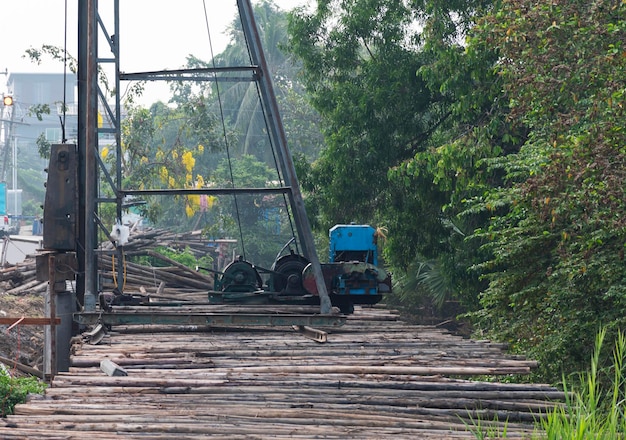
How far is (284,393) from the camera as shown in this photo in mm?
7492

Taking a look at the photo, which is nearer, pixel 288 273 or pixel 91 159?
pixel 91 159

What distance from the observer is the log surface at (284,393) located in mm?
6328

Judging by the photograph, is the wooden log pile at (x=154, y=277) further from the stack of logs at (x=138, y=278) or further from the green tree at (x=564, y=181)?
the green tree at (x=564, y=181)

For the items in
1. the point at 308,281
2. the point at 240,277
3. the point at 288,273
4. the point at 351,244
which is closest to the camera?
the point at 308,281

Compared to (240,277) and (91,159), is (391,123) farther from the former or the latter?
(91,159)

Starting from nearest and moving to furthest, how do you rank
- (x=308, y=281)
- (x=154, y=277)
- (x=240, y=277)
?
(x=308, y=281) < (x=240, y=277) < (x=154, y=277)

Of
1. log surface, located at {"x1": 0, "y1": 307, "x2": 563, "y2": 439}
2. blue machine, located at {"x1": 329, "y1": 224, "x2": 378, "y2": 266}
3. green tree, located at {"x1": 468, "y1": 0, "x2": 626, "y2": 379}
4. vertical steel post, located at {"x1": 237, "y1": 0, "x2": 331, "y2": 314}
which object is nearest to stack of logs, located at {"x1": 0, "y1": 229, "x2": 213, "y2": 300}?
blue machine, located at {"x1": 329, "y1": 224, "x2": 378, "y2": 266}

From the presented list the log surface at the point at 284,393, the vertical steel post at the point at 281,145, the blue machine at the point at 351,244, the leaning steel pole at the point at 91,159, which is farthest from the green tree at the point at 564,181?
the leaning steel pole at the point at 91,159

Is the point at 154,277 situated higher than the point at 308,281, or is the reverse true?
the point at 154,277

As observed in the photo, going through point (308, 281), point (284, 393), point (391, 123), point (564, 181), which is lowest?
point (284, 393)

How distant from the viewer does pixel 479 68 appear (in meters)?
17.1

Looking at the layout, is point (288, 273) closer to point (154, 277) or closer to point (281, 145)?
point (281, 145)

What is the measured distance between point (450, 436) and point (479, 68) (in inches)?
461

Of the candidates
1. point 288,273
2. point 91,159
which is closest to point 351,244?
point 288,273
